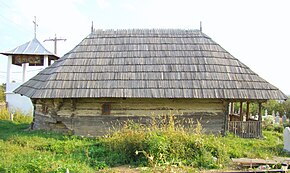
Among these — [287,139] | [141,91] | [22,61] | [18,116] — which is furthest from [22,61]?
[287,139]

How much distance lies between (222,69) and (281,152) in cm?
414

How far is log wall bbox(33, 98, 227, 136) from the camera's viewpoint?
10766mm

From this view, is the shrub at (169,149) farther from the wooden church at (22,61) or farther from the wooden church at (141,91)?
the wooden church at (22,61)

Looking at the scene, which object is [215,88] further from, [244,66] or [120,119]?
[120,119]

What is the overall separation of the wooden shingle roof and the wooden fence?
4.01ft

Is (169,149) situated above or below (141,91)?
below

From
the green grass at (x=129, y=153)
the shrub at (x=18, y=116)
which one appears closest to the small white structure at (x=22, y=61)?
the shrub at (x=18, y=116)

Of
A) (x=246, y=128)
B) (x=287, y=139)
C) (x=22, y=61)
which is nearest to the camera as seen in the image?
(x=287, y=139)

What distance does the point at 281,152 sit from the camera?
8.67m

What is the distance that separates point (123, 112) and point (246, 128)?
16.3 ft

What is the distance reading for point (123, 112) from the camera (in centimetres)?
1081

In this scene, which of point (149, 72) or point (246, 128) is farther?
point (149, 72)

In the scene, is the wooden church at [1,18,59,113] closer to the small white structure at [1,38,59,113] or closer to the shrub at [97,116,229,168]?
the small white structure at [1,38,59,113]

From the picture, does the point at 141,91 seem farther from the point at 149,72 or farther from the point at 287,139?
the point at 287,139
